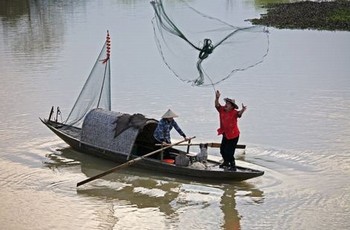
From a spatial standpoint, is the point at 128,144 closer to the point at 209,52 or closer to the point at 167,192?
the point at 167,192

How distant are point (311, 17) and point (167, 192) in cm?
2218

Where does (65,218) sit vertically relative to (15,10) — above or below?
below

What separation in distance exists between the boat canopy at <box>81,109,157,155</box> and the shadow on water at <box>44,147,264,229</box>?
18.5 inches

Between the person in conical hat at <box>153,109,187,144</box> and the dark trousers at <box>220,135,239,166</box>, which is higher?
the person in conical hat at <box>153,109,187,144</box>

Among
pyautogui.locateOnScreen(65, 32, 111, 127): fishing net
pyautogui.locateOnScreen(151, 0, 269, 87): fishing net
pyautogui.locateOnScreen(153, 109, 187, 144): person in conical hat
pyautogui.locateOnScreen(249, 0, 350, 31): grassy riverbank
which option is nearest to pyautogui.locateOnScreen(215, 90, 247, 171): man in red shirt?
pyautogui.locateOnScreen(153, 109, 187, 144): person in conical hat

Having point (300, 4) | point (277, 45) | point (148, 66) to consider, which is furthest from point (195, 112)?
point (300, 4)

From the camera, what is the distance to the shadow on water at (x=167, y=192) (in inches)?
359

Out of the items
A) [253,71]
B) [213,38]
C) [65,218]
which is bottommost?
[65,218]

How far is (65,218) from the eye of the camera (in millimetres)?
8836

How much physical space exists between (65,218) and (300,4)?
28827 millimetres

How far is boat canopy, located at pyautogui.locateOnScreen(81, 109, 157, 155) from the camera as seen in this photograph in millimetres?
10305

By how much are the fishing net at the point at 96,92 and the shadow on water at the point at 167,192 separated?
4.93ft

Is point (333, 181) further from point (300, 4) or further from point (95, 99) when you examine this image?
point (300, 4)

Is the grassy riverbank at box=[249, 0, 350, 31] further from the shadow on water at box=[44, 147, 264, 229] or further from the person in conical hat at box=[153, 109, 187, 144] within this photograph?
the shadow on water at box=[44, 147, 264, 229]
